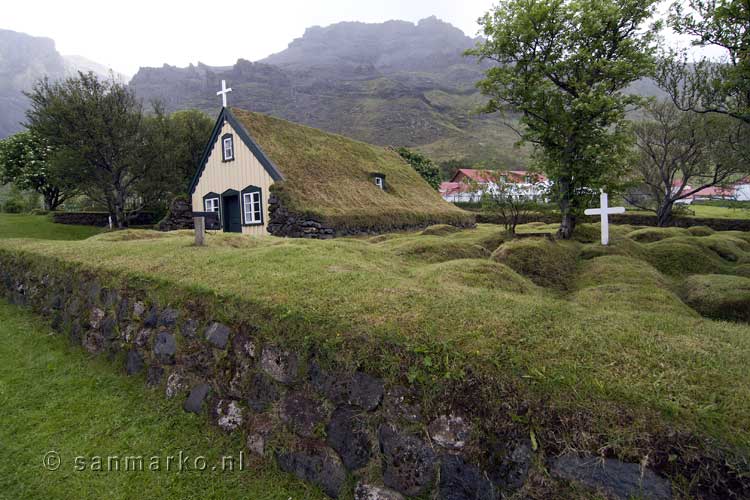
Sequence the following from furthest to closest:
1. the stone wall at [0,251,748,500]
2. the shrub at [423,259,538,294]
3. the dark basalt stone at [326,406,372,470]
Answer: the shrub at [423,259,538,294]
the dark basalt stone at [326,406,372,470]
the stone wall at [0,251,748,500]

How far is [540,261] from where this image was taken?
26.0 ft

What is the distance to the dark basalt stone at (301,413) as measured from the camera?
346 centimetres

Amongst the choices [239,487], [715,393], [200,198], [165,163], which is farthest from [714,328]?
[165,163]

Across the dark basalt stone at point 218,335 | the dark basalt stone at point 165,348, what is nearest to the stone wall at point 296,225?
the dark basalt stone at point 165,348

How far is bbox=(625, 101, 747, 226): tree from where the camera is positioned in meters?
20.9

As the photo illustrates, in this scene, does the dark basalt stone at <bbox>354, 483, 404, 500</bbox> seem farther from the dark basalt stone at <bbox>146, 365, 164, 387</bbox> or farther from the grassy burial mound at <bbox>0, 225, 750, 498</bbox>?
the dark basalt stone at <bbox>146, 365, 164, 387</bbox>

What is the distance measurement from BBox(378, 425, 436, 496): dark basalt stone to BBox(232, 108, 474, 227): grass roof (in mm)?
14833

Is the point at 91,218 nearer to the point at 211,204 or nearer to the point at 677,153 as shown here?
the point at 211,204

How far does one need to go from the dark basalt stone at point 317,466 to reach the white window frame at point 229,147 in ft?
61.7

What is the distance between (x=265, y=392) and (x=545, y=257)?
6384 mm

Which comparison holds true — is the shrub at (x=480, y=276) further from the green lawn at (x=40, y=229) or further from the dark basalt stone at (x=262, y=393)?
the green lawn at (x=40, y=229)

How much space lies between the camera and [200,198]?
72.4 ft

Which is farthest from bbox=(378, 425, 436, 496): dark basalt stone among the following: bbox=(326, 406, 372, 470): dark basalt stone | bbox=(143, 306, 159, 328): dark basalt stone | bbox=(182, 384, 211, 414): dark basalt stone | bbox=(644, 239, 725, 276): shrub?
bbox=(644, 239, 725, 276): shrub

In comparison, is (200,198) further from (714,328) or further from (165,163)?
(714,328)
